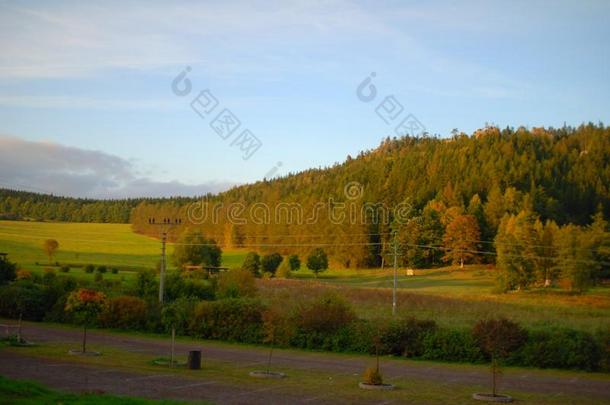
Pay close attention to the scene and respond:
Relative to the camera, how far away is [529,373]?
21.6 metres

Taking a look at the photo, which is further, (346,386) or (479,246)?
(479,246)

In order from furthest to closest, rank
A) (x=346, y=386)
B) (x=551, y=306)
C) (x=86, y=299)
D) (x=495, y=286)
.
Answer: (x=495, y=286)
(x=551, y=306)
(x=86, y=299)
(x=346, y=386)

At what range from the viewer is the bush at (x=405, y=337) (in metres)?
25.3

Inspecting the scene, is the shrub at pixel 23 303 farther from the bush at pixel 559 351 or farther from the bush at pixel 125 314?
the bush at pixel 559 351

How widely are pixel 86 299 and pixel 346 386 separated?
10.2 metres

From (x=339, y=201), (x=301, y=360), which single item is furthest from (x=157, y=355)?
(x=339, y=201)

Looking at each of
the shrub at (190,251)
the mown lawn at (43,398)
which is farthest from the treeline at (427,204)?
the mown lawn at (43,398)

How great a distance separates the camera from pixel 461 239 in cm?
9006

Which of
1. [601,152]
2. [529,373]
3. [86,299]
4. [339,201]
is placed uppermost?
[601,152]

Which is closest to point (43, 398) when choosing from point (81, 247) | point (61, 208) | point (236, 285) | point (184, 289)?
point (184, 289)

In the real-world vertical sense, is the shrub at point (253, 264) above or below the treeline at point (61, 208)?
below

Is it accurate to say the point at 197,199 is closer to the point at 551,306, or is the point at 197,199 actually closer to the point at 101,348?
the point at 551,306

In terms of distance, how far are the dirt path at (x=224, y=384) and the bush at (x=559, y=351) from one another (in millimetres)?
1901

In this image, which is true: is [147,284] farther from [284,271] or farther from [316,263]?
[316,263]
